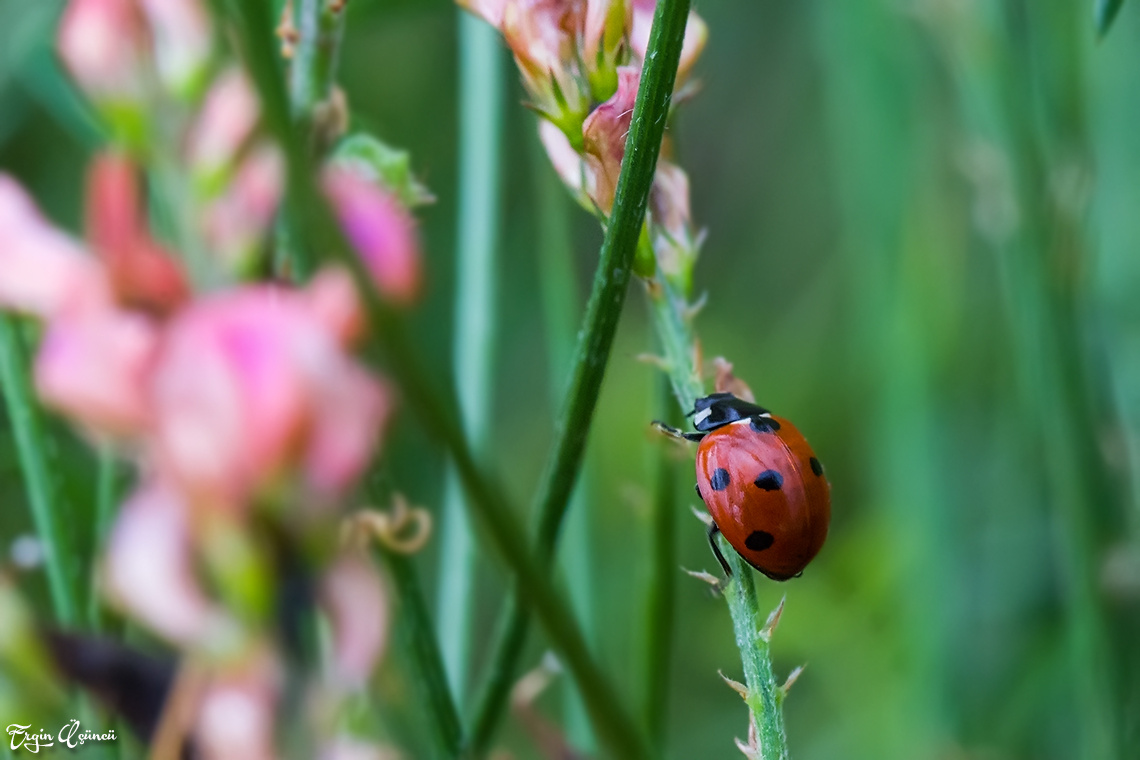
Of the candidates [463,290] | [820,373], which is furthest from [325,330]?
[820,373]

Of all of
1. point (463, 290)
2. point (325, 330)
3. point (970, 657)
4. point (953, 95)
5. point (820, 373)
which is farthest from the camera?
point (820, 373)

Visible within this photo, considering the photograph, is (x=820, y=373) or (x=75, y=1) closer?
(x=75, y=1)

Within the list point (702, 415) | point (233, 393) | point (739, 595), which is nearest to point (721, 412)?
point (702, 415)

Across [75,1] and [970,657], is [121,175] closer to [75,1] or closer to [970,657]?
[75,1]

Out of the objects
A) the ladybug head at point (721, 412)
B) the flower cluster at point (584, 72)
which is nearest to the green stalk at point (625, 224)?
the flower cluster at point (584, 72)

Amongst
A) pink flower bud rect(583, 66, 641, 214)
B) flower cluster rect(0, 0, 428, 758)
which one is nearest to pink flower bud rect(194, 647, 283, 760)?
flower cluster rect(0, 0, 428, 758)

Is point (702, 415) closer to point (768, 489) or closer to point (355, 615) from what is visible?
point (768, 489)
